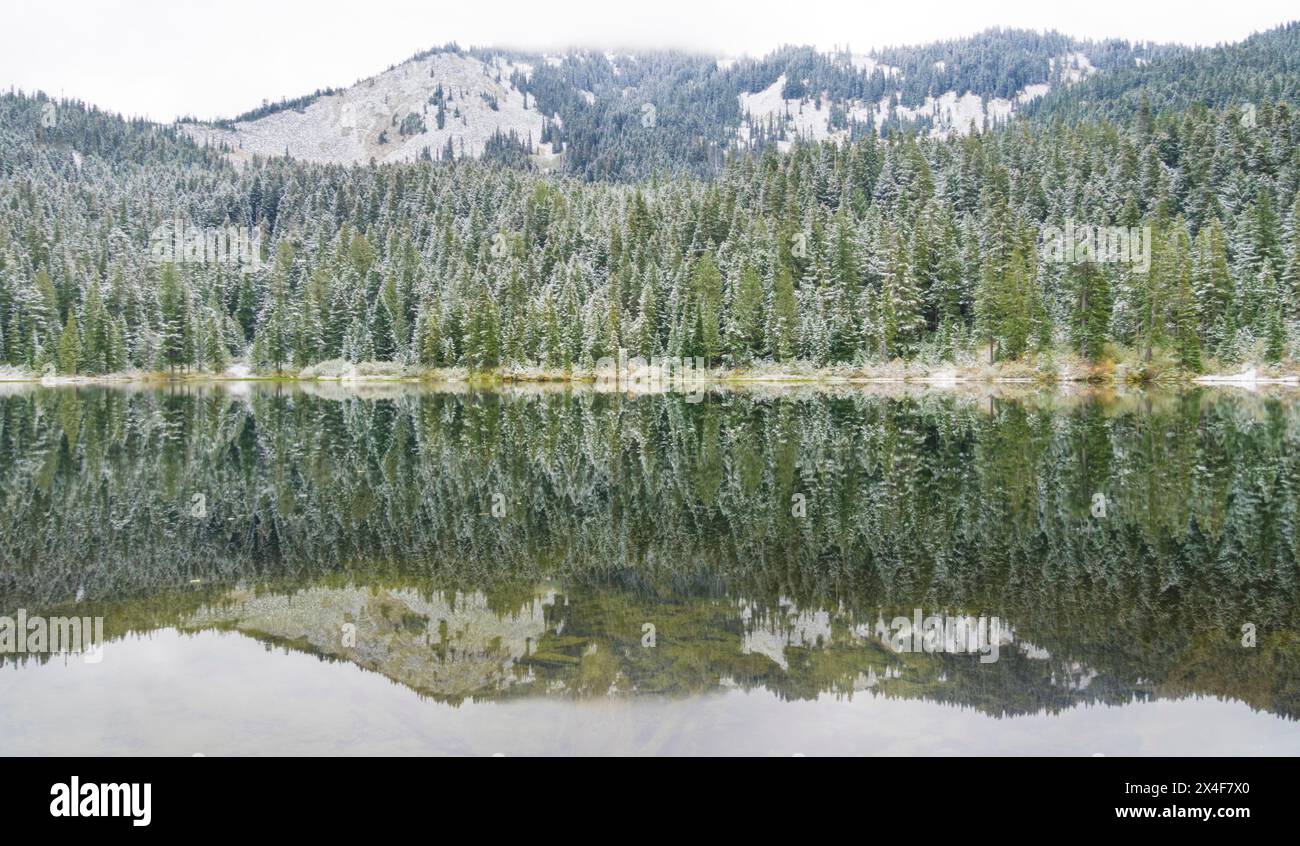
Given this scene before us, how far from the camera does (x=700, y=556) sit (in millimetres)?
15883

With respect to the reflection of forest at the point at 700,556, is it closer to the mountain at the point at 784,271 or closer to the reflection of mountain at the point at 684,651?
the reflection of mountain at the point at 684,651

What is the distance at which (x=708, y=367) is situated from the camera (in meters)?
95.1

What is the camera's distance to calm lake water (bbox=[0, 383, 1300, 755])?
28.9ft

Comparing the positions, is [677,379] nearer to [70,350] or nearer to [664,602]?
[70,350]

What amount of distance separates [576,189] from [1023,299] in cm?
10751

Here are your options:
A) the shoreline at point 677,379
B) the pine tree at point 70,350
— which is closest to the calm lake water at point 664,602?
the shoreline at point 677,379

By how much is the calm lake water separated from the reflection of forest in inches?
3.1

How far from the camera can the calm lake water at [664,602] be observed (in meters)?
8.81

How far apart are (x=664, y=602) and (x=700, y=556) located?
2917 millimetres

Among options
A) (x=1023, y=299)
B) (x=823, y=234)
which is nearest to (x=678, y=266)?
(x=823, y=234)

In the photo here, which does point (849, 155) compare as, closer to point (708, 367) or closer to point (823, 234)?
point (823, 234)

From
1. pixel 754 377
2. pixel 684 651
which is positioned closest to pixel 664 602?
pixel 684 651

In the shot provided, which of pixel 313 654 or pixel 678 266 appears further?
pixel 678 266

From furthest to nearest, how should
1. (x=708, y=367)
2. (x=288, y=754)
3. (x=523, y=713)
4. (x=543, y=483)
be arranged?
(x=708, y=367)
(x=543, y=483)
(x=523, y=713)
(x=288, y=754)
